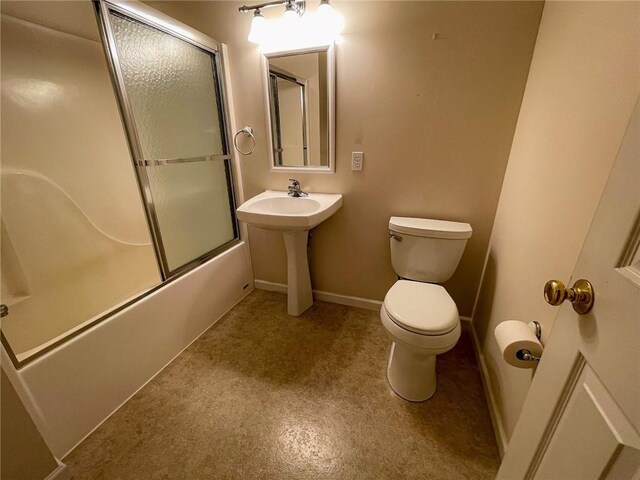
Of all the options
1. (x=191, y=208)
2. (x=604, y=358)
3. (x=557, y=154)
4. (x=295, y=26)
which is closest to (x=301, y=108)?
(x=295, y=26)

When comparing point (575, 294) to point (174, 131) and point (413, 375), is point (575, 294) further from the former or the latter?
point (174, 131)

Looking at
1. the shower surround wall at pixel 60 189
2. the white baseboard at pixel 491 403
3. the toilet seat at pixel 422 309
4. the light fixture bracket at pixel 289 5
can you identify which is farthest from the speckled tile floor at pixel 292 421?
the light fixture bracket at pixel 289 5

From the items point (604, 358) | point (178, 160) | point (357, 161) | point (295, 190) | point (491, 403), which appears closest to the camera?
point (604, 358)

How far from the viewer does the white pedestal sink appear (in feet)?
4.76

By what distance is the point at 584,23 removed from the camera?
32.7 inches

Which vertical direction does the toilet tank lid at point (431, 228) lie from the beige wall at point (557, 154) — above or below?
below

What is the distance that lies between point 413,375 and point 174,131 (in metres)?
1.83

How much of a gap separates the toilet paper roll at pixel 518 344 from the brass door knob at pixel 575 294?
15.4 inches

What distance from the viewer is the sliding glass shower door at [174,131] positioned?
123cm

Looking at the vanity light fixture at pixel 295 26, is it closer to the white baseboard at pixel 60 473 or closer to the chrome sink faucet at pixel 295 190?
the chrome sink faucet at pixel 295 190

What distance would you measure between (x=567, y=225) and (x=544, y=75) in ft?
2.33

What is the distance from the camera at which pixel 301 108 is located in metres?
1.69

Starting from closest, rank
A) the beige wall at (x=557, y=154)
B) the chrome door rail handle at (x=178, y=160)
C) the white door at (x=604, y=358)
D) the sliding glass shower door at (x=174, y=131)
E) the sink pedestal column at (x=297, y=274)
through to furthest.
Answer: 1. the white door at (x=604, y=358)
2. the beige wall at (x=557, y=154)
3. the sliding glass shower door at (x=174, y=131)
4. the chrome door rail handle at (x=178, y=160)
5. the sink pedestal column at (x=297, y=274)

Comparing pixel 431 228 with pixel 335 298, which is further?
pixel 335 298
